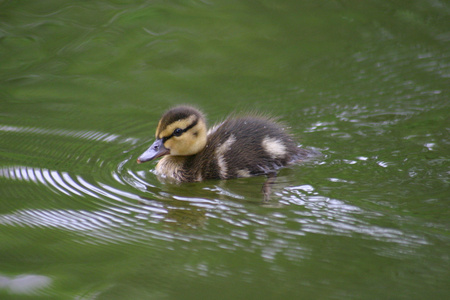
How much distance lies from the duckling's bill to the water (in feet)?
0.38

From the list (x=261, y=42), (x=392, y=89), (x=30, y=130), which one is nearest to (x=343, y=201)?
(x=392, y=89)

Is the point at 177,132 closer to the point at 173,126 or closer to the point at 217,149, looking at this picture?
the point at 173,126

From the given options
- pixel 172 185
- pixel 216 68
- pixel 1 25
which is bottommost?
pixel 172 185

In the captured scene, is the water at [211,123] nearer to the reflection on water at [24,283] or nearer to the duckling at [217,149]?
the reflection on water at [24,283]

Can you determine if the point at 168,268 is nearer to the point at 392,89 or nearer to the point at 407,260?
the point at 407,260

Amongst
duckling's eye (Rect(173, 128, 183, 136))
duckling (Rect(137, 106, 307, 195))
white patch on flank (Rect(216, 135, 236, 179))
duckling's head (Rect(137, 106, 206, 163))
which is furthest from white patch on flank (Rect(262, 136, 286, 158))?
duckling's eye (Rect(173, 128, 183, 136))

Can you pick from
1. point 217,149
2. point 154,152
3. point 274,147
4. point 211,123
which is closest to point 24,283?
point 154,152

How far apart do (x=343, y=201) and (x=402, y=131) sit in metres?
1.10

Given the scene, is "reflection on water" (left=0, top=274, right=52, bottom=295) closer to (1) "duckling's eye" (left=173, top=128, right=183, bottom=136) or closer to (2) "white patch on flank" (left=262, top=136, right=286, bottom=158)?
(1) "duckling's eye" (left=173, top=128, right=183, bottom=136)

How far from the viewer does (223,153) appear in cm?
371

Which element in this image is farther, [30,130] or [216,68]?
[216,68]

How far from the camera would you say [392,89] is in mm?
4551

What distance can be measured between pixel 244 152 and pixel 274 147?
18 cm

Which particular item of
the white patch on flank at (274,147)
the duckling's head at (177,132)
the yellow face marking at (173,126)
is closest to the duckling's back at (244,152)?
the white patch on flank at (274,147)
